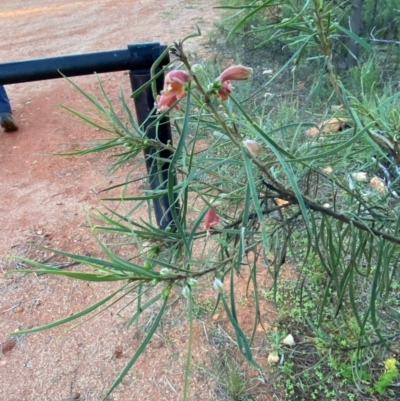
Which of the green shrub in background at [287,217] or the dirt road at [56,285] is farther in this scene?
the dirt road at [56,285]

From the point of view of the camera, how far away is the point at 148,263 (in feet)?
1.82

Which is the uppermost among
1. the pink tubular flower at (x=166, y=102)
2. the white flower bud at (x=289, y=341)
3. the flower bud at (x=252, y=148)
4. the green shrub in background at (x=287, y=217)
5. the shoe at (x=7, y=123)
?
the pink tubular flower at (x=166, y=102)

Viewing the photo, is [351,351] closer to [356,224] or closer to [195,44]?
[356,224]

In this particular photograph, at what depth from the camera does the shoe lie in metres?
2.84

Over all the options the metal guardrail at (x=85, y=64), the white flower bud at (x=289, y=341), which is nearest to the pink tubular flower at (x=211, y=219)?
the metal guardrail at (x=85, y=64)

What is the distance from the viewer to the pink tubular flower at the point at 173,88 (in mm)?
524

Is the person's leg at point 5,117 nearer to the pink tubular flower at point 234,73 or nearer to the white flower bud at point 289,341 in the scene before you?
the white flower bud at point 289,341

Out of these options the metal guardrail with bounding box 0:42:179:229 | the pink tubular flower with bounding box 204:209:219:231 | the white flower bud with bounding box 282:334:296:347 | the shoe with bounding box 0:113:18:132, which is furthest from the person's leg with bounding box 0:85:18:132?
the pink tubular flower with bounding box 204:209:219:231

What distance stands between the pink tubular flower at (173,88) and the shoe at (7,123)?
2.59m

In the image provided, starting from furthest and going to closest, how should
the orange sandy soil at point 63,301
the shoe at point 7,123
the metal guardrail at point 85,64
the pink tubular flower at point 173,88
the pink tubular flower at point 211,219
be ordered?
the shoe at point 7,123
the orange sandy soil at point 63,301
the metal guardrail at point 85,64
the pink tubular flower at point 211,219
the pink tubular flower at point 173,88

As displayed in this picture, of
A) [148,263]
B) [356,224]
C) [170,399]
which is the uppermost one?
[148,263]

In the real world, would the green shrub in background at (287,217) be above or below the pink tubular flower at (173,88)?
below

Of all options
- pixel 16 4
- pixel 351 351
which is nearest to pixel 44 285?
pixel 351 351

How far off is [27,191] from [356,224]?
1981 mm
